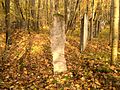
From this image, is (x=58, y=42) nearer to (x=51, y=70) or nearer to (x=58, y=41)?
(x=58, y=41)

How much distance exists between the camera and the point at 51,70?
8805 millimetres

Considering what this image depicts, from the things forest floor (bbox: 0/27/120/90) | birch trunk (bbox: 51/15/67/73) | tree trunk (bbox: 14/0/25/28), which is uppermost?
tree trunk (bbox: 14/0/25/28)

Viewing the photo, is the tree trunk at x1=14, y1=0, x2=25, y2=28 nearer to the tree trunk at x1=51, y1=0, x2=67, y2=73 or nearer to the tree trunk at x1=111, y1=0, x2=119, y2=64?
the tree trunk at x1=51, y1=0, x2=67, y2=73

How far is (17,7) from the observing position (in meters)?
16.0

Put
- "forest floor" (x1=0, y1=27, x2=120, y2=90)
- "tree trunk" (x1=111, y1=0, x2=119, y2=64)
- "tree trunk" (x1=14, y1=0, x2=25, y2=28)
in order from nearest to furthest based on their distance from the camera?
"forest floor" (x1=0, y1=27, x2=120, y2=90), "tree trunk" (x1=111, y1=0, x2=119, y2=64), "tree trunk" (x1=14, y1=0, x2=25, y2=28)

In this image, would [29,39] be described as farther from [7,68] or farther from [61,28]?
[61,28]

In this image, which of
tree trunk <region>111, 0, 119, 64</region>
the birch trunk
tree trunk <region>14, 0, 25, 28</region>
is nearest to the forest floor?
the birch trunk

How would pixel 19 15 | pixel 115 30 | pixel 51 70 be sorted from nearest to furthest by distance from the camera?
pixel 115 30
pixel 51 70
pixel 19 15

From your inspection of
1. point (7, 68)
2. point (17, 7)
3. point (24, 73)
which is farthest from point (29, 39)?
point (24, 73)

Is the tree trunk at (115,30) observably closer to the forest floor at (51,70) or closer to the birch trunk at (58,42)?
the forest floor at (51,70)

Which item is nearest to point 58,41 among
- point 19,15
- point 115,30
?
point 115,30

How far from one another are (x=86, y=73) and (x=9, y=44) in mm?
7077

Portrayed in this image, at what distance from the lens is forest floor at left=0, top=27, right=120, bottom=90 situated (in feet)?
24.1

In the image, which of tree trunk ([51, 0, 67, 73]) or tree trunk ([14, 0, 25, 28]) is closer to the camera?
tree trunk ([51, 0, 67, 73])
